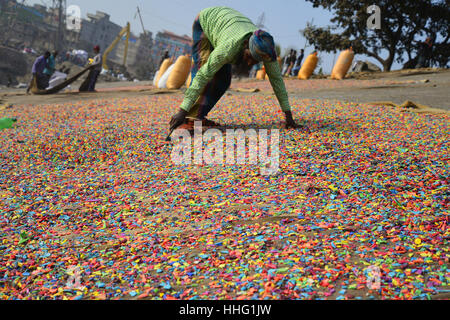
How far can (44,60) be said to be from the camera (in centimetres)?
1070

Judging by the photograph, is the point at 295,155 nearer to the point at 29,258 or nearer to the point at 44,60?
the point at 29,258

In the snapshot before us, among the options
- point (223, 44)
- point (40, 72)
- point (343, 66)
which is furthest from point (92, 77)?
point (343, 66)

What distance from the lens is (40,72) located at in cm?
1069

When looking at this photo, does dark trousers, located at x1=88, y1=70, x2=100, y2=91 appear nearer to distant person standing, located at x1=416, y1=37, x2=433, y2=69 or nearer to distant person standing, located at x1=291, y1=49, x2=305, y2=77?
distant person standing, located at x1=291, y1=49, x2=305, y2=77

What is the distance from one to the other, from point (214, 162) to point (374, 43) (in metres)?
16.9

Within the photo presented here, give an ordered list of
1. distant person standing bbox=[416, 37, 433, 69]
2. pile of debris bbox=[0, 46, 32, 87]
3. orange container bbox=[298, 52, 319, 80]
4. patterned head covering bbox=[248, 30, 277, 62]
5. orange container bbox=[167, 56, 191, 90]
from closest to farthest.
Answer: patterned head covering bbox=[248, 30, 277, 62]
orange container bbox=[167, 56, 191, 90]
orange container bbox=[298, 52, 319, 80]
distant person standing bbox=[416, 37, 433, 69]
pile of debris bbox=[0, 46, 32, 87]

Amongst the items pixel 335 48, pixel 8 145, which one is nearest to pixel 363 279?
pixel 8 145

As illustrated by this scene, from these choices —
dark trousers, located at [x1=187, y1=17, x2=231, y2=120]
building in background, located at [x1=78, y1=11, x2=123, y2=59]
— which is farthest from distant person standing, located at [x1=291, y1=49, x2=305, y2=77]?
building in background, located at [x1=78, y1=11, x2=123, y2=59]

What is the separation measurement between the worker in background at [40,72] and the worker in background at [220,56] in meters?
8.33

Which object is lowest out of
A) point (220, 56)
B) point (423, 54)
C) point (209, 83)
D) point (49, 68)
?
point (209, 83)

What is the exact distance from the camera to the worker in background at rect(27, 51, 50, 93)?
10.6 meters

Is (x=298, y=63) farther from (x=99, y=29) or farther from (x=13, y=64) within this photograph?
(x=99, y=29)

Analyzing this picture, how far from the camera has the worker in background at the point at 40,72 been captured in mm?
10562

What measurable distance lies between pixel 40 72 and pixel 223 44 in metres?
9.25
